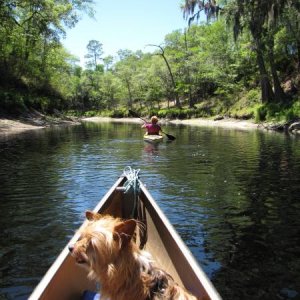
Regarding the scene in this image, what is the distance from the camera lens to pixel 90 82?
10019 centimetres

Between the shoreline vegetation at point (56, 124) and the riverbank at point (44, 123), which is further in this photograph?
the riverbank at point (44, 123)

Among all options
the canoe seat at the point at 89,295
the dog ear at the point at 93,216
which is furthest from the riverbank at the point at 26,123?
the dog ear at the point at 93,216

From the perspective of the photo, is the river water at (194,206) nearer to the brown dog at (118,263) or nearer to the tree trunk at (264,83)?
the brown dog at (118,263)

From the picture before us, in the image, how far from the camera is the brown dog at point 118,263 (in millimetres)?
3135

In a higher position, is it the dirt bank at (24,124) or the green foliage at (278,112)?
the green foliage at (278,112)

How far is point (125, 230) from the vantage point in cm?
313

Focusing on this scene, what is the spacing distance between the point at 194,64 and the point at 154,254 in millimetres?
58056

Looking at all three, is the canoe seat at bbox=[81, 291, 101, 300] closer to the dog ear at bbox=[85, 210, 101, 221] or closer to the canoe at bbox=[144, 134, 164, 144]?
the dog ear at bbox=[85, 210, 101, 221]

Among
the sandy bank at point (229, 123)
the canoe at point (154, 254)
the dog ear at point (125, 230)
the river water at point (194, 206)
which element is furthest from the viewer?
the sandy bank at point (229, 123)

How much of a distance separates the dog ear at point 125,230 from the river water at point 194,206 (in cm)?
351

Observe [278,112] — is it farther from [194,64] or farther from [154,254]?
[154,254]

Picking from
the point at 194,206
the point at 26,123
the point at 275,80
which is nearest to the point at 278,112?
the point at 275,80

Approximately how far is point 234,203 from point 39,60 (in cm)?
5198

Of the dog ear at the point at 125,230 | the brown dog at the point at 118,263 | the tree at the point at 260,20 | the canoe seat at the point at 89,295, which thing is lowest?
the canoe seat at the point at 89,295
